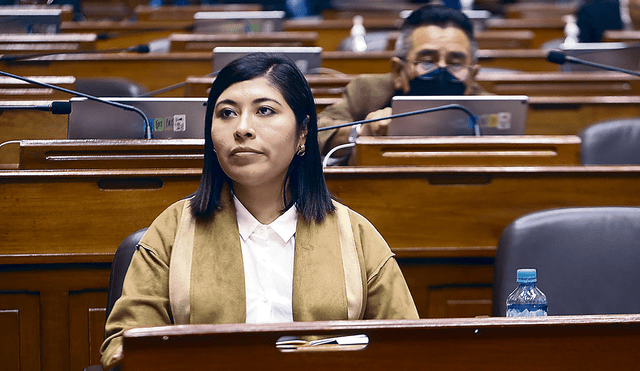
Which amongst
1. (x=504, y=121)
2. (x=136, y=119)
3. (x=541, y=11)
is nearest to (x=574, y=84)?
(x=504, y=121)

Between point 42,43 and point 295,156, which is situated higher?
point 42,43

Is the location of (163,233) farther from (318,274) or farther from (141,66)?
(141,66)

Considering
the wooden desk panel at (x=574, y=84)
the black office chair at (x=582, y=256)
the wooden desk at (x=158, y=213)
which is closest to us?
the black office chair at (x=582, y=256)

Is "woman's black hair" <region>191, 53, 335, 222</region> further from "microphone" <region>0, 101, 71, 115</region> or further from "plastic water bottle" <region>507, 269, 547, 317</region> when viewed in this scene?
"microphone" <region>0, 101, 71, 115</region>

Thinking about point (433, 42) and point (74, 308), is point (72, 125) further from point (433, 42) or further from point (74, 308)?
point (433, 42)

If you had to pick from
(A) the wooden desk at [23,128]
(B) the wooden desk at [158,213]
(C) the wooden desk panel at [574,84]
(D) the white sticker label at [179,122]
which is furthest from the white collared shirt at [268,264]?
(C) the wooden desk panel at [574,84]

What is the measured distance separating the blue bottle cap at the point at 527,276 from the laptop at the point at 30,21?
273cm

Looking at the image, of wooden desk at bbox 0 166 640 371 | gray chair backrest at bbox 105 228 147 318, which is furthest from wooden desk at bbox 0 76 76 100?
gray chair backrest at bbox 105 228 147 318

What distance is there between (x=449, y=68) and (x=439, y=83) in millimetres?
53

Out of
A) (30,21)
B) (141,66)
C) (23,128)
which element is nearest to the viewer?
(23,128)

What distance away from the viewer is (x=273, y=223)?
3.86 ft

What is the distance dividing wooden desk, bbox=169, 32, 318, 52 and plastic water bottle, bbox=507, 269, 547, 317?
7.41 feet

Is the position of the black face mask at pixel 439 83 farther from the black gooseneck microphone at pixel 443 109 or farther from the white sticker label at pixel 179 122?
the white sticker label at pixel 179 122

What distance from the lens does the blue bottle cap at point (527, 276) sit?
1.25 m
